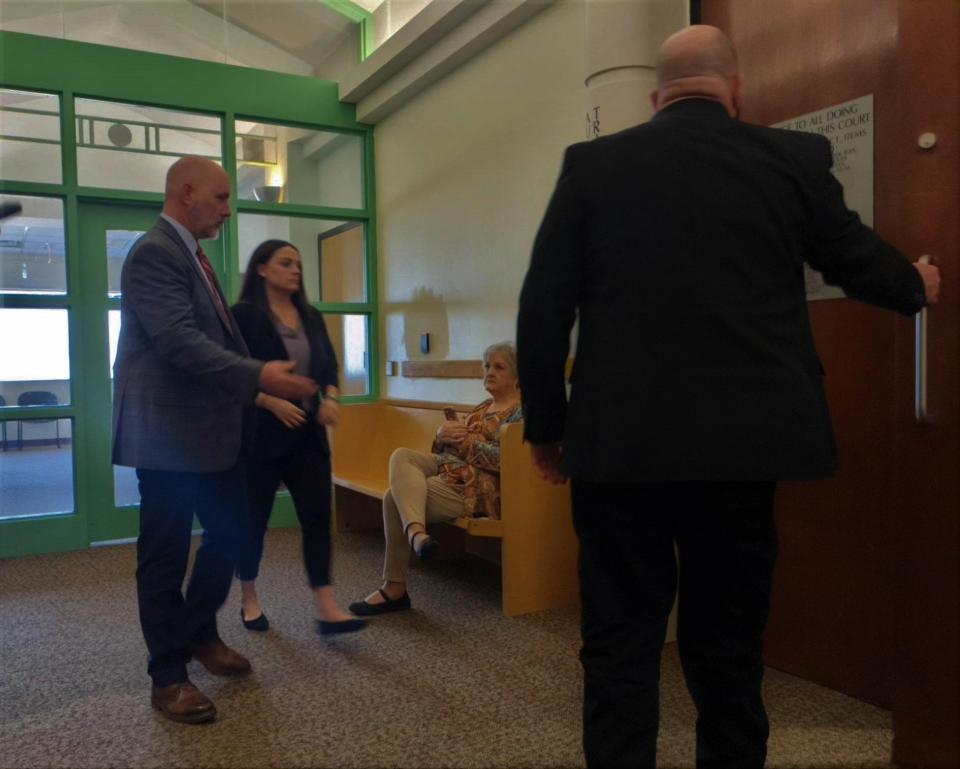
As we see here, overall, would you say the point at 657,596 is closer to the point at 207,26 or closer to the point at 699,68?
the point at 699,68

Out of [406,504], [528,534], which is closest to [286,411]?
[406,504]

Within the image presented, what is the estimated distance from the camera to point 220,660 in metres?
2.47

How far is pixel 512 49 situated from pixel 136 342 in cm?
265

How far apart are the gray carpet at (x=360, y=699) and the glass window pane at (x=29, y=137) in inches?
93.3

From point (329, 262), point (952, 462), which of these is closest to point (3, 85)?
point (329, 262)

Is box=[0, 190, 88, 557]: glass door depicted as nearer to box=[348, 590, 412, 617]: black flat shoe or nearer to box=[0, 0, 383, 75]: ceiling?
box=[0, 0, 383, 75]: ceiling

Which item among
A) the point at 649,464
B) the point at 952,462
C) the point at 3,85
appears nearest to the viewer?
the point at 649,464

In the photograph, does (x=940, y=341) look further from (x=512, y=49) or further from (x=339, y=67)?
(x=339, y=67)

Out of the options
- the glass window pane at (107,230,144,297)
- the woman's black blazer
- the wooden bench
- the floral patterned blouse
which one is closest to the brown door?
the wooden bench

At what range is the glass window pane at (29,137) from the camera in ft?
14.1

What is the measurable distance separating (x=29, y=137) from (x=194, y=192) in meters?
2.82

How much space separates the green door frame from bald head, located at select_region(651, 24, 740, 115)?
3.82m

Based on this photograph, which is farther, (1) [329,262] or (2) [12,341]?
(1) [329,262]

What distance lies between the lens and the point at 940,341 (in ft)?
5.61
